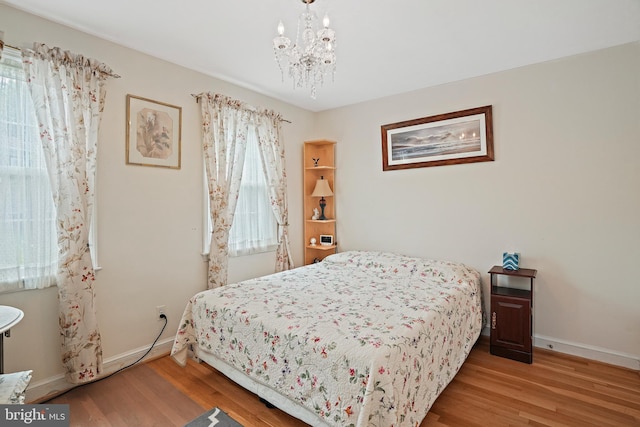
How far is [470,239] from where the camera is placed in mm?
3129

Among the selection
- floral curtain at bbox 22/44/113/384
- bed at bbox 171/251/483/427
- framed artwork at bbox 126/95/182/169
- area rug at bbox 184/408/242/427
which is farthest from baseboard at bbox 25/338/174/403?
framed artwork at bbox 126/95/182/169

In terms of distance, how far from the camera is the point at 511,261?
9.12 feet

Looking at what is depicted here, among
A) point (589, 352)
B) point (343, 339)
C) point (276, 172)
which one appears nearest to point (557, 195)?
point (589, 352)

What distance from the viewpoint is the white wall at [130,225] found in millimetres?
2078

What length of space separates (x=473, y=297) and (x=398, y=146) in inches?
70.1

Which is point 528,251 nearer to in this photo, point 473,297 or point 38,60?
point 473,297

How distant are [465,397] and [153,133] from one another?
3121 mm

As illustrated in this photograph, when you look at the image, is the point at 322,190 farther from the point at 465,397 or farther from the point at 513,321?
the point at 465,397

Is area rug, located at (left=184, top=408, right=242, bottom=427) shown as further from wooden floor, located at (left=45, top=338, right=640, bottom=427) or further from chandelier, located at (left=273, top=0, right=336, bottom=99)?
chandelier, located at (left=273, top=0, right=336, bottom=99)

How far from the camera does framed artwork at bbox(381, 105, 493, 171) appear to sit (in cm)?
305

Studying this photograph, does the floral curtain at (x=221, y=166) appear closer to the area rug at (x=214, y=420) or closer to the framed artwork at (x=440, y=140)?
the area rug at (x=214, y=420)

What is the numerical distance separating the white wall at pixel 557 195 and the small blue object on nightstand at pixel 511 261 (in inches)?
4.4

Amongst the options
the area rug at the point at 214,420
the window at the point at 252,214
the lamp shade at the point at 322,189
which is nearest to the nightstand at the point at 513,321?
the lamp shade at the point at 322,189

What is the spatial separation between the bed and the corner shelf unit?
1.18m
